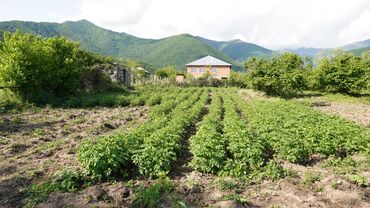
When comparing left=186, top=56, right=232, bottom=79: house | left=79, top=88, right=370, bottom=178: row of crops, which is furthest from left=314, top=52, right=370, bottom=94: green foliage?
left=186, top=56, right=232, bottom=79: house

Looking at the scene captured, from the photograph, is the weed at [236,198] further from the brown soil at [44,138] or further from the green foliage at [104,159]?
the brown soil at [44,138]

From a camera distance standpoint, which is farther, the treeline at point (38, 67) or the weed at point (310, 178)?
the treeline at point (38, 67)

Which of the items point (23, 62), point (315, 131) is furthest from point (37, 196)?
point (23, 62)

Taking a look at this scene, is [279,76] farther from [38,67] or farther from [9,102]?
[9,102]

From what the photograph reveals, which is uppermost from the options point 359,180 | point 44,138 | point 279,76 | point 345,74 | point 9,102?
point 345,74

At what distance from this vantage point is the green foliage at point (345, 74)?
28453 millimetres

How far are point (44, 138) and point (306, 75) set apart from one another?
71.5ft

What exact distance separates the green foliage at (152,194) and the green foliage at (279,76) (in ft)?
66.3

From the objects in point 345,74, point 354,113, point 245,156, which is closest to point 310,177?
point 245,156

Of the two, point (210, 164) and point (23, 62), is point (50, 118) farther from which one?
point (210, 164)

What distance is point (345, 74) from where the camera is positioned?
94.6ft

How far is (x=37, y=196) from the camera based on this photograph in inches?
270

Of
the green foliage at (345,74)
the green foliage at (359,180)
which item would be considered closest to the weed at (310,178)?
the green foliage at (359,180)

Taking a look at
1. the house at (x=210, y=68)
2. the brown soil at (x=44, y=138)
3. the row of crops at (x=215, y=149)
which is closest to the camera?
the row of crops at (x=215, y=149)
